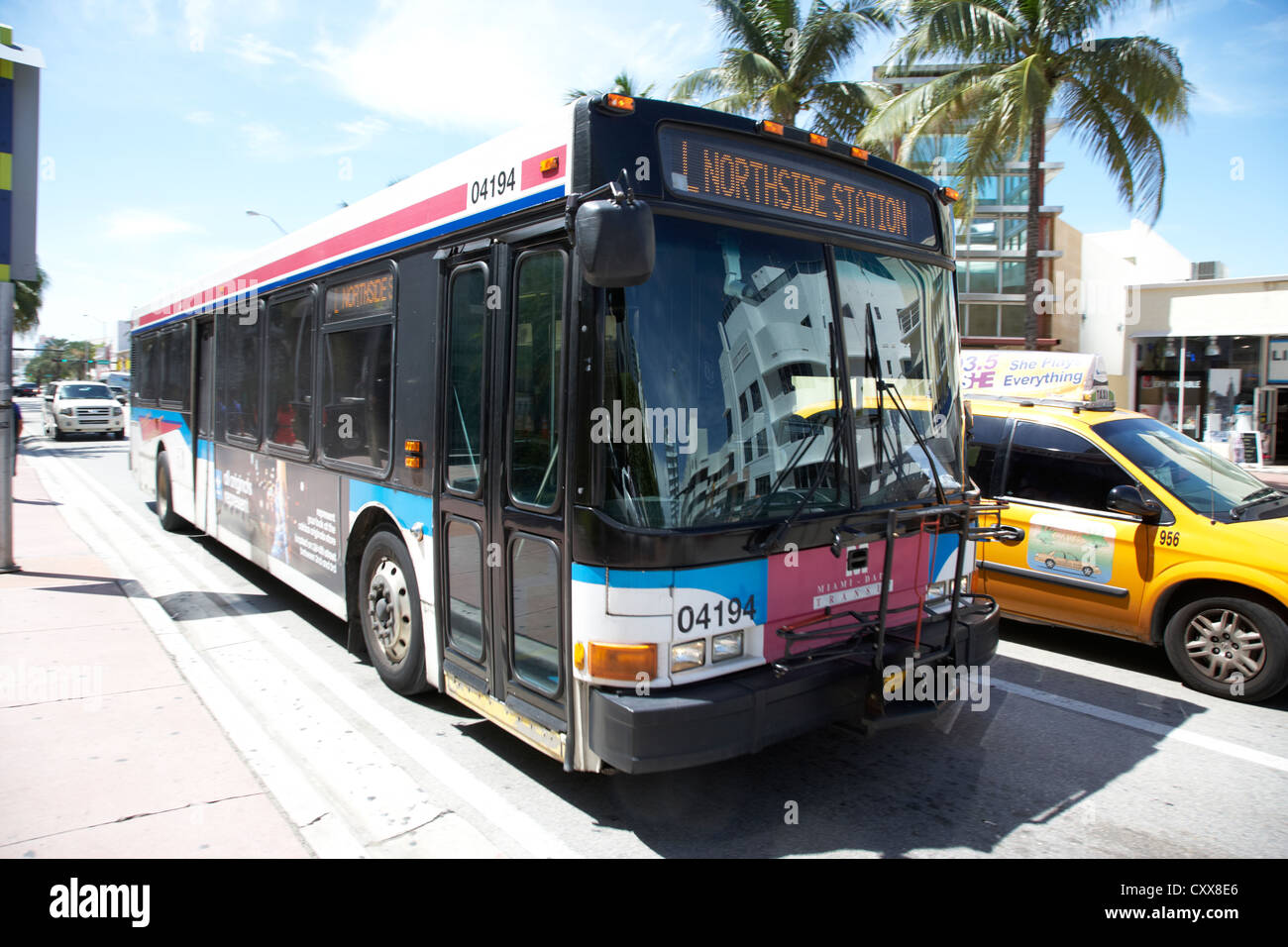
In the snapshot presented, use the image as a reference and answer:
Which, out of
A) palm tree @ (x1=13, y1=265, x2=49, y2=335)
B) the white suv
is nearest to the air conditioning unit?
the white suv

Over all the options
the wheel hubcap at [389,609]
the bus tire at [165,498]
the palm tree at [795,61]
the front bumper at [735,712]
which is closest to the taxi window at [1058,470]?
the front bumper at [735,712]

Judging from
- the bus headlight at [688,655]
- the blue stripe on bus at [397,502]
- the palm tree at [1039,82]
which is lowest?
the bus headlight at [688,655]

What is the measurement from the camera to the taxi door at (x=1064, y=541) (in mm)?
6082

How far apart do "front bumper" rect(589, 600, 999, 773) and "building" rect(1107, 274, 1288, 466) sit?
808 inches

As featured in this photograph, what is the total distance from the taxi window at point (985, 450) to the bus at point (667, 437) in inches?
89.7

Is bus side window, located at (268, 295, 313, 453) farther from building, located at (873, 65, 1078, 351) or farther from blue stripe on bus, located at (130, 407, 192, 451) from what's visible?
building, located at (873, 65, 1078, 351)

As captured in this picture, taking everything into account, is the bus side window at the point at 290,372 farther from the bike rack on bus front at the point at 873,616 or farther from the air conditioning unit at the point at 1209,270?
the air conditioning unit at the point at 1209,270

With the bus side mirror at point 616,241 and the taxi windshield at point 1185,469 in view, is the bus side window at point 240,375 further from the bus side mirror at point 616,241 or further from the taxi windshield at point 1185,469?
the taxi windshield at point 1185,469

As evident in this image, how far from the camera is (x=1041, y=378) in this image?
7637 mm

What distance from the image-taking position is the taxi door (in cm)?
608

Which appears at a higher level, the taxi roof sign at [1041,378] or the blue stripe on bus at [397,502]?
the taxi roof sign at [1041,378]

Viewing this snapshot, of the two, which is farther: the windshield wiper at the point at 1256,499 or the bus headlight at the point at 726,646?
the windshield wiper at the point at 1256,499

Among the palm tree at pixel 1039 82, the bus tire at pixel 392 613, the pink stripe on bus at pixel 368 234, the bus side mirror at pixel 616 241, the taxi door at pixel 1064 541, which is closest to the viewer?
the bus side mirror at pixel 616 241

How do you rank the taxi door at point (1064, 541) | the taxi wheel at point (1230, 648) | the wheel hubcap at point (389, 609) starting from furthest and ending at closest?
1. the taxi door at point (1064, 541)
2. the taxi wheel at point (1230, 648)
3. the wheel hubcap at point (389, 609)
